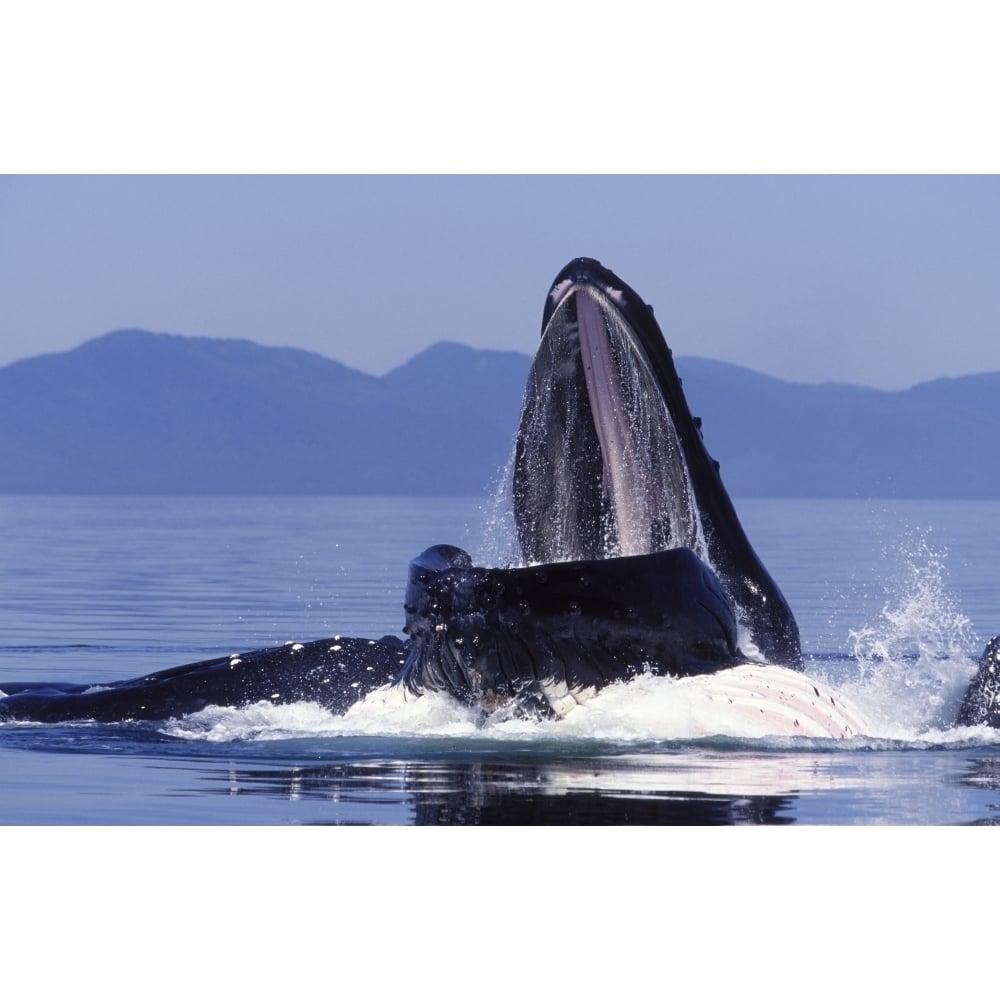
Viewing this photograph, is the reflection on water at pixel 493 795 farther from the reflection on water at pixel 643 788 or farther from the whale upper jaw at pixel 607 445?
the whale upper jaw at pixel 607 445

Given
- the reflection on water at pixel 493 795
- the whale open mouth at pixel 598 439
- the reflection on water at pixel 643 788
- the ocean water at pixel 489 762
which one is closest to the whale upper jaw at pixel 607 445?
the whale open mouth at pixel 598 439

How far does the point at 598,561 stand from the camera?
1109 centimetres

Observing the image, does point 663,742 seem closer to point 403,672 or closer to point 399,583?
point 403,672

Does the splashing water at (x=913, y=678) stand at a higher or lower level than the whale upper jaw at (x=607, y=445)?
lower

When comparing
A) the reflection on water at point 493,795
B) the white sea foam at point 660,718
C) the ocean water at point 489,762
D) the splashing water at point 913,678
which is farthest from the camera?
the splashing water at point 913,678

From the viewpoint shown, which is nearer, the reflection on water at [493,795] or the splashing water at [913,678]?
the reflection on water at [493,795]

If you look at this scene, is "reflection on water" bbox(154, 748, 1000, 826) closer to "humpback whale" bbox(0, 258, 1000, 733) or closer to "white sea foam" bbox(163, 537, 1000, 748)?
"white sea foam" bbox(163, 537, 1000, 748)

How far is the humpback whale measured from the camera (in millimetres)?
11125

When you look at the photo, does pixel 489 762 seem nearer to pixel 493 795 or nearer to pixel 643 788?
pixel 493 795

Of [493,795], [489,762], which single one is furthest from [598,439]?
[493,795]

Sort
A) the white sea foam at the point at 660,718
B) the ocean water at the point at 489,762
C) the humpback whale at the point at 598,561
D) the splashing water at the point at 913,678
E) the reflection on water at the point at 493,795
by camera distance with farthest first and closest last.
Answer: the splashing water at the point at 913,678, the white sea foam at the point at 660,718, the humpback whale at the point at 598,561, the ocean water at the point at 489,762, the reflection on water at the point at 493,795

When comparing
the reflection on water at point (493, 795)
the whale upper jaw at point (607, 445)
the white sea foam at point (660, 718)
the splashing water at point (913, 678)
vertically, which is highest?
the whale upper jaw at point (607, 445)

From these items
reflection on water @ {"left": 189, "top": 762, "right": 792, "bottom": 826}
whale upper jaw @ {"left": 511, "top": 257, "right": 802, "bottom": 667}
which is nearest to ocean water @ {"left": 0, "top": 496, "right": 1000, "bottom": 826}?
reflection on water @ {"left": 189, "top": 762, "right": 792, "bottom": 826}

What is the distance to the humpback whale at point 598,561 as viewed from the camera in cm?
1112
